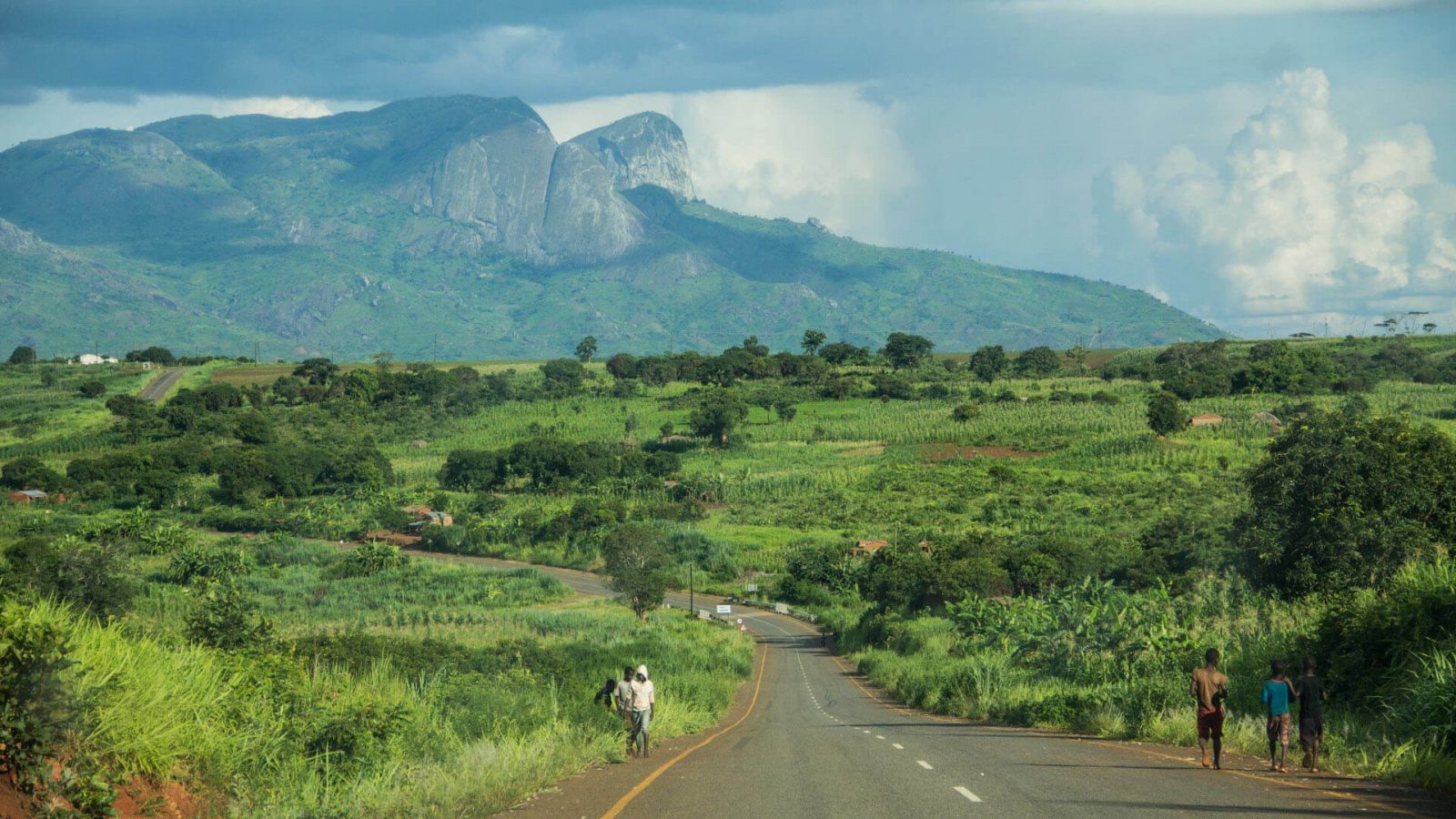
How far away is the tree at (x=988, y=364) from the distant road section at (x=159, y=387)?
10418cm

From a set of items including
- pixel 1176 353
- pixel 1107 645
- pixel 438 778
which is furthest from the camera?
pixel 1176 353

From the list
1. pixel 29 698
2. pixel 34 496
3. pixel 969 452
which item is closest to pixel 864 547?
pixel 969 452

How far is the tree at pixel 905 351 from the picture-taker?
616 ft

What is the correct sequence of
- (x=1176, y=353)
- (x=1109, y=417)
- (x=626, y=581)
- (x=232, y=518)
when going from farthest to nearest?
(x=1176, y=353) < (x=1109, y=417) < (x=232, y=518) < (x=626, y=581)

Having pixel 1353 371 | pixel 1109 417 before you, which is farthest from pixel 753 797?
pixel 1353 371

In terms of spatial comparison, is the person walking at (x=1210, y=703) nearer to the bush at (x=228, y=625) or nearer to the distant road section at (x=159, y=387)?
the bush at (x=228, y=625)

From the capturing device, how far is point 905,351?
7475 inches

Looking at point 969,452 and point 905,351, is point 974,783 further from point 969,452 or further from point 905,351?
point 905,351

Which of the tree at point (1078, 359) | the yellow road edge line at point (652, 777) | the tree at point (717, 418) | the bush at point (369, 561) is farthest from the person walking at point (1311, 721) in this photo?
the tree at point (1078, 359)

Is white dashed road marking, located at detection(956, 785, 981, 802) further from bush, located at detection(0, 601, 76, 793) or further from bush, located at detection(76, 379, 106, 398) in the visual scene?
bush, located at detection(76, 379, 106, 398)

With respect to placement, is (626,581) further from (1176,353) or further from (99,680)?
(1176,353)

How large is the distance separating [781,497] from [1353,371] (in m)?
78.5

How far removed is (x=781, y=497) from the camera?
112750 millimetres

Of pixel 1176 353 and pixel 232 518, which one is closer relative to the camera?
pixel 232 518
